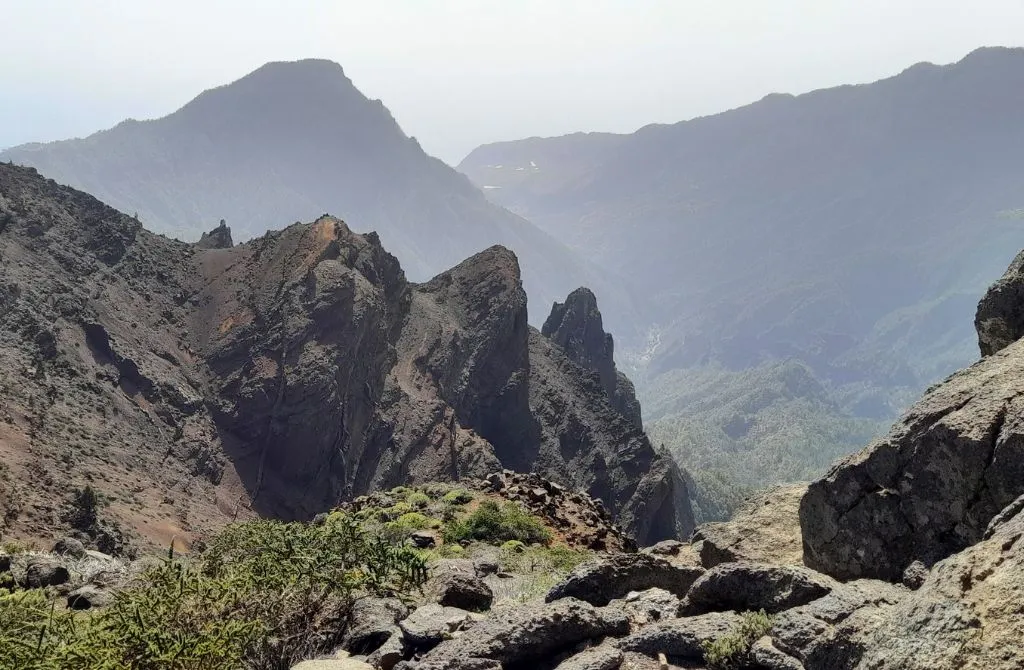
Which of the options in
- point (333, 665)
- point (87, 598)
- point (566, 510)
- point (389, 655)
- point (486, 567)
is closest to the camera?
point (333, 665)

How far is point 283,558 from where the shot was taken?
12070 mm

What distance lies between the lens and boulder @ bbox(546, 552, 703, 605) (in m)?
10.9

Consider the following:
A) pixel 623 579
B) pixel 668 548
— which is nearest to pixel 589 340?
pixel 668 548

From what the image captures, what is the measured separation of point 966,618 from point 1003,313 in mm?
8085

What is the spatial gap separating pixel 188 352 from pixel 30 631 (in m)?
57.3

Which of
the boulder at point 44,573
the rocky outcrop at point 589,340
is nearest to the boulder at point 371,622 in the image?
the boulder at point 44,573

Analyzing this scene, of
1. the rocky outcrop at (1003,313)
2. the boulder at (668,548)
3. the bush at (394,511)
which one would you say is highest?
the rocky outcrop at (1003,313)

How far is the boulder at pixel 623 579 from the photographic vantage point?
35.6 ft

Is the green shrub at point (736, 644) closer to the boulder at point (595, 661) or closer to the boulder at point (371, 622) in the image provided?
the boulder at point (595, 661)

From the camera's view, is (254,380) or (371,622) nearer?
(371,622)

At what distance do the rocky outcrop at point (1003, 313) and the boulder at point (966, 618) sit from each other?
663 centimetres

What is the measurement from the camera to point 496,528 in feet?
83.4

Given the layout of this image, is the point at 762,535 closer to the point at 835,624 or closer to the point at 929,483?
the point at 929,483

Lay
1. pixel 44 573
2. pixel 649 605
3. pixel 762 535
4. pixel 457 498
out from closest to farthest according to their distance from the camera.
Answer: pixel 649 605, pixel 762 535, pixel 44 573, pixel 457 498
